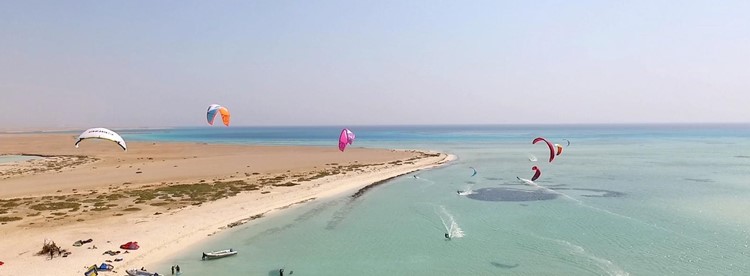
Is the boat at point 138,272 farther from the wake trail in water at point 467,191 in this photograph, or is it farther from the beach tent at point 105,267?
the wake trail in water at point 467,191

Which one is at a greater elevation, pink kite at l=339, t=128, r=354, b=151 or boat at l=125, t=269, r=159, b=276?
pink kite at l=339, t=128, r=354, b=151

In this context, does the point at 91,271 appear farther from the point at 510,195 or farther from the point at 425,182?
the point at 425,182

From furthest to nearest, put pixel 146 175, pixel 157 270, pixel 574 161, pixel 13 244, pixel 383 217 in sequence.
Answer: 1. pixel 574 161
2. pixel 146 175
3. pixel 383 217
4. pixel 13 244
5. pixel 157 270

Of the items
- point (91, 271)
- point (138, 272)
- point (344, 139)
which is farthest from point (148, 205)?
point (344, 139)

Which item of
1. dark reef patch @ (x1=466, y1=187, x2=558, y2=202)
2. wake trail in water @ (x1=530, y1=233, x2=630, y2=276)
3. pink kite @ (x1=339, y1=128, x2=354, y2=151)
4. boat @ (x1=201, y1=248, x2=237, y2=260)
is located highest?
pink kite @ (x1=339, y1=128, x2=354, y2=151)

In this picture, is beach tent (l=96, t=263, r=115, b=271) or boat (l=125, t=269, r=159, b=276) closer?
boat (l=125, t=269, r=159, b=276)

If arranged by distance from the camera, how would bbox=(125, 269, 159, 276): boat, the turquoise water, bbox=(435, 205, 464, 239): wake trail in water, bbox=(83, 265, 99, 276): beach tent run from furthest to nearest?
bbox=(435, 205, 464, 239): wake trail in water, the turquoise water, bbox=(125, 269, 159, 276): boat, bbox=(83, 265, 99, 276): beach tent

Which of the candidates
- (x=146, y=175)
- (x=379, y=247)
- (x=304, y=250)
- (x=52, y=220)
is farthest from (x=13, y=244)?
(x=146, y=175)

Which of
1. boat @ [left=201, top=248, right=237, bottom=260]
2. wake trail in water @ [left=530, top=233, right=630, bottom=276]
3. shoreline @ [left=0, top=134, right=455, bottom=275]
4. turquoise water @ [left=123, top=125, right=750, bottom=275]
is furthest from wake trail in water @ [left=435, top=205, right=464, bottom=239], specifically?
boat @ [left=201, top=248, right=237, bottom=260]

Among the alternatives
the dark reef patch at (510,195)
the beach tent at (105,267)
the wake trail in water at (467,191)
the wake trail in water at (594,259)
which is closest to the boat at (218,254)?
the beach tent at (105,267)

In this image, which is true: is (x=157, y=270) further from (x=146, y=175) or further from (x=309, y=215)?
(x=146, y=175)

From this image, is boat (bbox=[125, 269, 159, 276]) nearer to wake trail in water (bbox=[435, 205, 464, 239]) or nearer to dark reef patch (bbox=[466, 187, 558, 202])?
wake trail in water (bbox=[435, 205, 464, 239])
